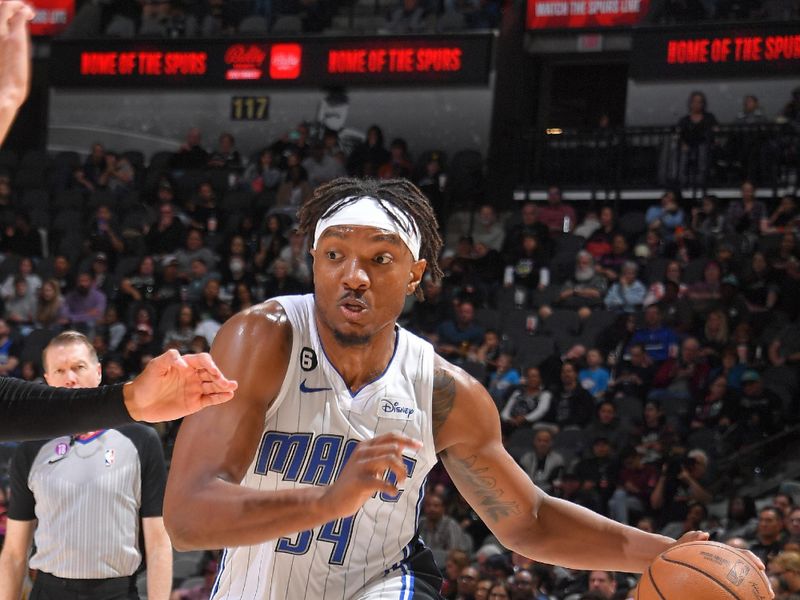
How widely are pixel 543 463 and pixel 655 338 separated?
6.09 ft

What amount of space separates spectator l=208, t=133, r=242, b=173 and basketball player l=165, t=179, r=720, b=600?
13.0m

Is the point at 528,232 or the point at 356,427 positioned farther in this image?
the point at 528,232

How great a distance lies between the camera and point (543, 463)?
10.4 m

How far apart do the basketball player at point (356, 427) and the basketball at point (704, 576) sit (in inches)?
6.2

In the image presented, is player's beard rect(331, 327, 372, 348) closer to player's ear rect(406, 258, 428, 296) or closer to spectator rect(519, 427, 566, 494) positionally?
player's ear rect(406, 258, 428, 296)

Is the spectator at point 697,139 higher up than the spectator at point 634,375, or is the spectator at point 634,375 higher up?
the spectator at point 697,139

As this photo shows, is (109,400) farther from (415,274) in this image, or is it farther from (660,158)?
(660,158)

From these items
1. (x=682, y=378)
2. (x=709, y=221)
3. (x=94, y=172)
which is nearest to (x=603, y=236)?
(x=709, y=221)

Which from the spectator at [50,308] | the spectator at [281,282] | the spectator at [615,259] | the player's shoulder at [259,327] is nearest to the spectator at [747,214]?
the spectator at [615,259]

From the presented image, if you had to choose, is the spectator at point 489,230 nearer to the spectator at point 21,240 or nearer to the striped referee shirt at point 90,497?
the spectator at point 21,240

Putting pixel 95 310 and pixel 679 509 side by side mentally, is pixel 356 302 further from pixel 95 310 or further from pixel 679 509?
pixel 95 310

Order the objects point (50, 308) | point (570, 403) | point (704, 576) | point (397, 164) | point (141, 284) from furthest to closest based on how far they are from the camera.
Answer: point (397, 164) → point (141, 284) → point (50, 308) → point (570, 403) → point (704, 576)

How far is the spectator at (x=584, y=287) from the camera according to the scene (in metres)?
12.5

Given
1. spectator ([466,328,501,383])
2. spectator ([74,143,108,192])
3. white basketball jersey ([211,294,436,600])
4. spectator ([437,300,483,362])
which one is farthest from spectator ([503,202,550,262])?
white basketball jersey ([211,294,436,600])
